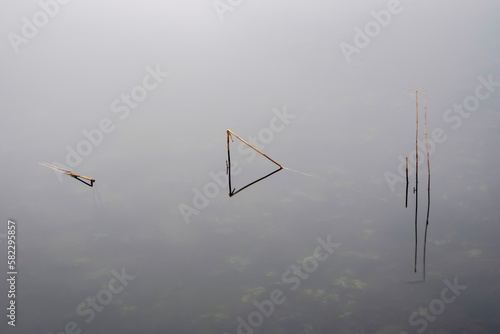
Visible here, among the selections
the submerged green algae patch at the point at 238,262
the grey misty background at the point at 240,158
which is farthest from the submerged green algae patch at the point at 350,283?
the submerged green algae patch at the point at 238,262

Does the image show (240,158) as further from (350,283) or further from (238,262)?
(350,283)

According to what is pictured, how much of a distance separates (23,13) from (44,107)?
1130 mm

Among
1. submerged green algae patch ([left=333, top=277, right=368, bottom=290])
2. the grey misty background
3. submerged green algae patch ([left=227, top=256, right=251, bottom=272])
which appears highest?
the grey misty background

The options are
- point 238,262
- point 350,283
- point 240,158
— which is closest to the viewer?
point 350,283

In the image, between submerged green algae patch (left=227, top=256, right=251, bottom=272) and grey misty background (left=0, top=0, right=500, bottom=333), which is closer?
grey misty background (left=0, top=0, right=500, bottom=333)

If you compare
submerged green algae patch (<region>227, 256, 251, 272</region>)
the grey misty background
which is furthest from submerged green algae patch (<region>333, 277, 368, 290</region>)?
submerged green algae patch (<region>227, 256, 251, 272</region>)

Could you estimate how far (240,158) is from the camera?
186 inches

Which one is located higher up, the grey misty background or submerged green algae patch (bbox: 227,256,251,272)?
the grey misty background

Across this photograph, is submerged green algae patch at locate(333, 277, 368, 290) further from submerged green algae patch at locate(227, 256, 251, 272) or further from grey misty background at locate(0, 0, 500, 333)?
submerged green algae patch at locate(227, 256, 251, 272)

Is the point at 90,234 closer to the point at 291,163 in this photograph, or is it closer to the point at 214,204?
the point at 214,204

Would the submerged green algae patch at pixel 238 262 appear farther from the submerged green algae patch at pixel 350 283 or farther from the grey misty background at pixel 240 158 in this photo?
the submerged green algae patch at pixel 350 283

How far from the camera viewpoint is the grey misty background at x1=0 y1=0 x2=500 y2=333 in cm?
360

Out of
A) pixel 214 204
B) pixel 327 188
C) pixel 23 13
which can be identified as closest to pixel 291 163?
pixel 327 188

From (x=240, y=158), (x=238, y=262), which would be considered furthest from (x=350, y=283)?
(x=240, y=158)
